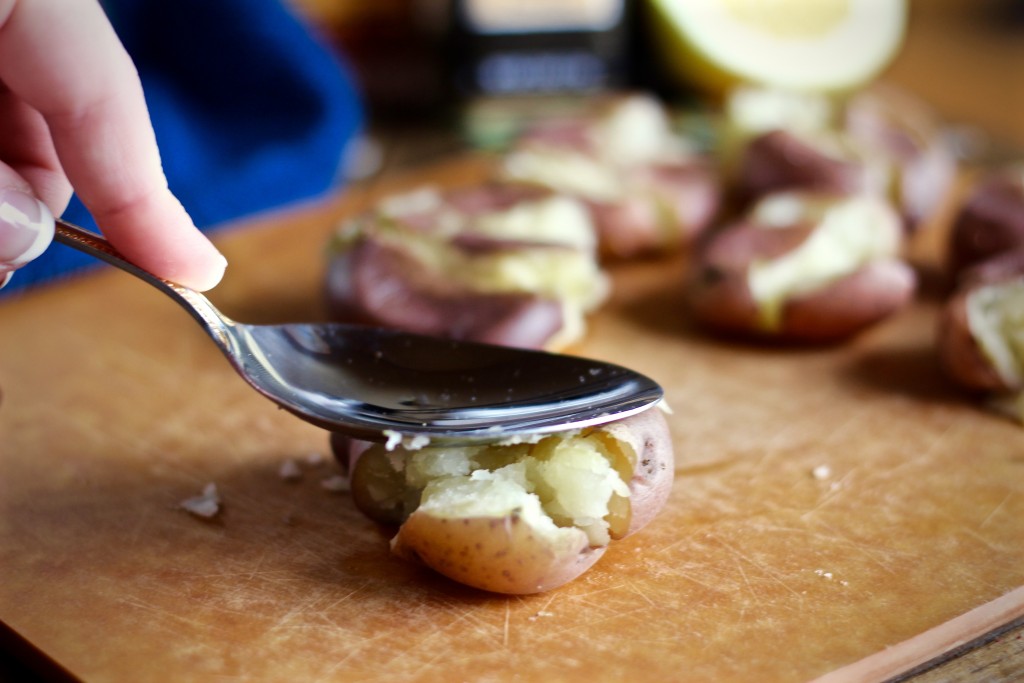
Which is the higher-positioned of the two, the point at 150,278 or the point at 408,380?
the point at 150,278

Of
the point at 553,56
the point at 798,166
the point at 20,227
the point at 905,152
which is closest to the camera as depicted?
the point at 20,227

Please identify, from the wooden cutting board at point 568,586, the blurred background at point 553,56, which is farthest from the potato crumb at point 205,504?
the blurred background at point 553,56

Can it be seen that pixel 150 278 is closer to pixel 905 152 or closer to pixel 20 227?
Result: pixel 20 227

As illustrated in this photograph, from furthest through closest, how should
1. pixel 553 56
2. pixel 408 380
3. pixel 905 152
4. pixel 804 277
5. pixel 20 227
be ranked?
pixel 553 56 → pixel 905 152 → pixel 804 277 → pixel 408 380 → pixel 20 227

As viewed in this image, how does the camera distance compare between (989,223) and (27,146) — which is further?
(989,223)

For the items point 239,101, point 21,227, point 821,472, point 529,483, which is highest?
point 21,227

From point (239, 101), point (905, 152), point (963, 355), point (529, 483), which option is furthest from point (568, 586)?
point (239, 101)
